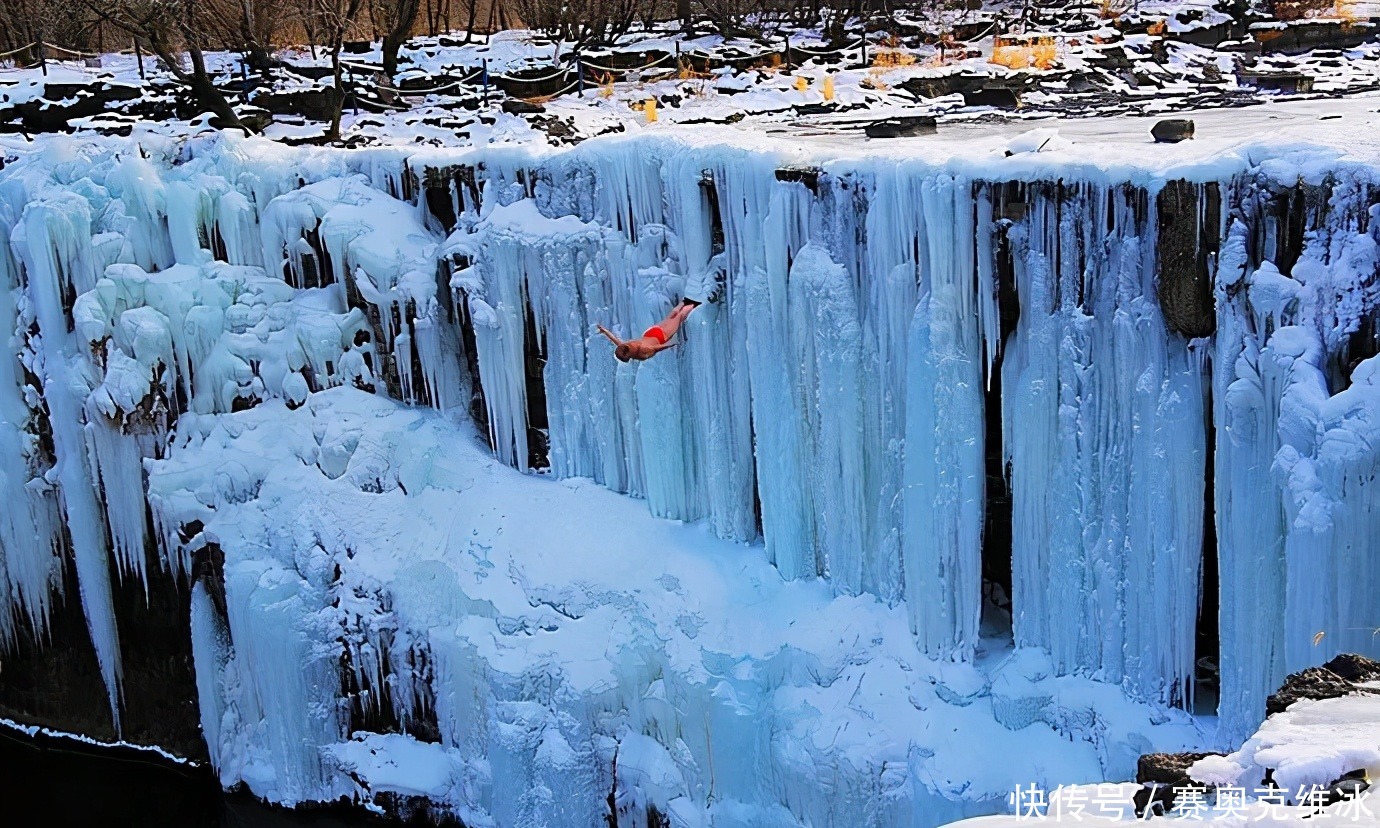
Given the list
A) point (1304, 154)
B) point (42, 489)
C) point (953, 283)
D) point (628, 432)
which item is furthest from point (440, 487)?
point (1304, 154)

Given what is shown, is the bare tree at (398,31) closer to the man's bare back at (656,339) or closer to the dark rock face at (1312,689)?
the man's bare back at (656,339)

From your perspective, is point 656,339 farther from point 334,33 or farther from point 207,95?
point 334,33

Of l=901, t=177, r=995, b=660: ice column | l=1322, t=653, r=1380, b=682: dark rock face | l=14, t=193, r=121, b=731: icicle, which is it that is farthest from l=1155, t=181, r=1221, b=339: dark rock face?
l=14, t=193, r=121, b=731: icicle

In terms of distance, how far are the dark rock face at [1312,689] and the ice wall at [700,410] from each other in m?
2.06

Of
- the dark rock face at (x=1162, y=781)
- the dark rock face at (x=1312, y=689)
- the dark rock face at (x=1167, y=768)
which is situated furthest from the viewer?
the dark rock face at (x=1312, y=689)

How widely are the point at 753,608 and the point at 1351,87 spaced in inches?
329

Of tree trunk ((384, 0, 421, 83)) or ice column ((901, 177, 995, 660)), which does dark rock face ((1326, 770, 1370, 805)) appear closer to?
ice column ((901, 177, 995, 660))

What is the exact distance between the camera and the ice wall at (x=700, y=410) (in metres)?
7.12

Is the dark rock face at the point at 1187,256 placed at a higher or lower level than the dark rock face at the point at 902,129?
lower

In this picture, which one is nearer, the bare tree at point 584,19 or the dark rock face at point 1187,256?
the dark rock face at point 1187,256

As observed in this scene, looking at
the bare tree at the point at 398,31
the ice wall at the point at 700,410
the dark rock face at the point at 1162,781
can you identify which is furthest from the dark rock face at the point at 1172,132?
the bare tree at the point at 398,31

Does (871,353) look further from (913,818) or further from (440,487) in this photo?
(440,487)

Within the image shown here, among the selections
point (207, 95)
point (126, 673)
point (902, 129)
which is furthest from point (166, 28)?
point (902, 129)

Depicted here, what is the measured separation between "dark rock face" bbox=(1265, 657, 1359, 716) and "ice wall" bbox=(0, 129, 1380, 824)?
206 cm
